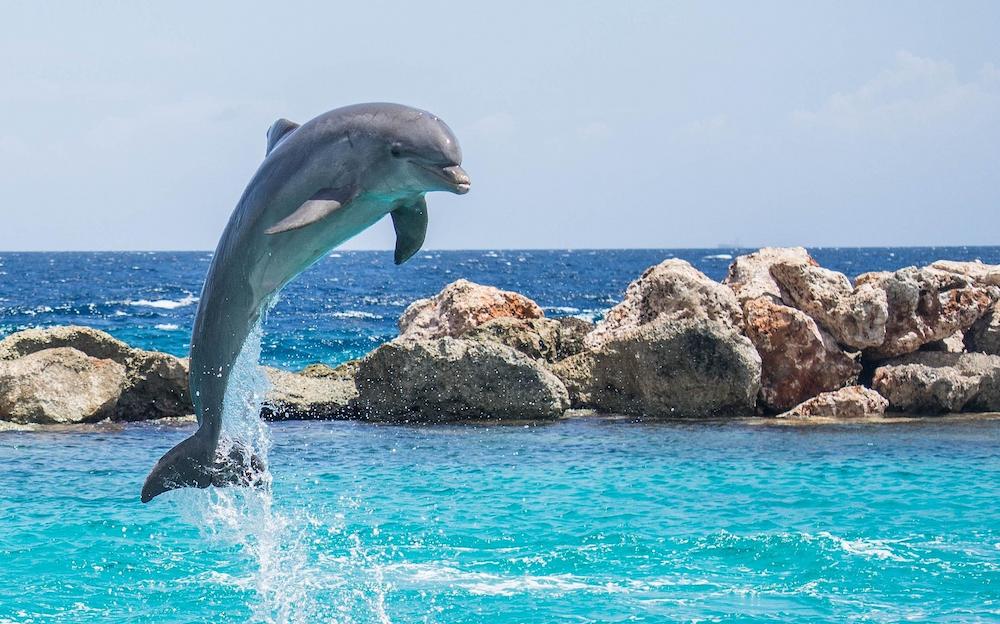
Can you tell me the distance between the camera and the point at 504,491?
10234mm

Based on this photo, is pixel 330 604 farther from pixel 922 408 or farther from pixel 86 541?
pixel 922 408

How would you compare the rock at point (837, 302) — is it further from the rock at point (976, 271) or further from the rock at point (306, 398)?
the rock at point (306, 398)

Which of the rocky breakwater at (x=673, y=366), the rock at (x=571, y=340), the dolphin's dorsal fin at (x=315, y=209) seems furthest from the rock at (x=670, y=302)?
the dolphin's dorsal fin at (x=315, y=209)

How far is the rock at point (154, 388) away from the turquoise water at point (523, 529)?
109cm

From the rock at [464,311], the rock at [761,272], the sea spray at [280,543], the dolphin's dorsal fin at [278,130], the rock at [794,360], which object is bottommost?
the sea spray at [280,543]

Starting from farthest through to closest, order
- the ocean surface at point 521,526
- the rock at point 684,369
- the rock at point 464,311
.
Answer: the rock at point 464,311
the rock at point 684,369
the ocean surface at point 521,526

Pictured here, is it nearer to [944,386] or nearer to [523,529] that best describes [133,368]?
[523,529]

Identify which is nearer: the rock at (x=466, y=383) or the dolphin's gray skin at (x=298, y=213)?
the dolphin's gray skin at (x=298, y=213)

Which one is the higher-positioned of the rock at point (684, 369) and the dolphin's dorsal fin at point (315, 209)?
the dolphin's dorsal fin at point (315, 209)

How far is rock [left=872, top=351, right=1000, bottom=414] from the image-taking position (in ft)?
44.9

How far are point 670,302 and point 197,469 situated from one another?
1001 centimetres

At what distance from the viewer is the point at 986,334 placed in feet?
48.1

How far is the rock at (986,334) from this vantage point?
48.0 ft

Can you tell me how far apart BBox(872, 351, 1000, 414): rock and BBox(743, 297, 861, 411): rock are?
21.1 inches
